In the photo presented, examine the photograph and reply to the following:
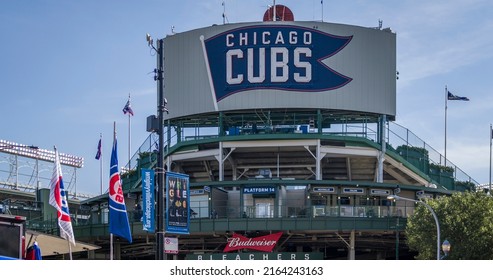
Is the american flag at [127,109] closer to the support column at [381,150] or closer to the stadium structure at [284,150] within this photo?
the stadium structure at [284,150]

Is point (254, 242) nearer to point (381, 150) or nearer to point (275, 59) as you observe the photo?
point (381, 150)

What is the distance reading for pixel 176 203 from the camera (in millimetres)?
40781

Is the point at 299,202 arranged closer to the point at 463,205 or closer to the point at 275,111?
the point at 275,111

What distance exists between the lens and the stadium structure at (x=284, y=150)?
89.4m

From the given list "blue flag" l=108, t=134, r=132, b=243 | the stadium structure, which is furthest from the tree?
"blue flag" l=108, t=134, r=132, b=243

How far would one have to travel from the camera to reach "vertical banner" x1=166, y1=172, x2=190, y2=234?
40.2 meters

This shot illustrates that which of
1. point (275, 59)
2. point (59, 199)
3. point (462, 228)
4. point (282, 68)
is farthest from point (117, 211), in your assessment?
point (282, 68)

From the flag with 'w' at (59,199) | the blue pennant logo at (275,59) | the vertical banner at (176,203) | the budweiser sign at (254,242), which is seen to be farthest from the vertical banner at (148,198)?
the blue pennant logo at (275,59)

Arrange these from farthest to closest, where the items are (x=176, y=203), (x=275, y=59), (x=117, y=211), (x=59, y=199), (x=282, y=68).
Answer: (x=282, y=68), (x=275, y=59), (x=59, y=199), (x=117, y=211), (x=176, y=203)

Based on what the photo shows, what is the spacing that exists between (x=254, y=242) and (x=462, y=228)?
19.3 meters

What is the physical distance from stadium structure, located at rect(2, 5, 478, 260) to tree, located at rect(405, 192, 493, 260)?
955 centimetres

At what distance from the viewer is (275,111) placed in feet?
325

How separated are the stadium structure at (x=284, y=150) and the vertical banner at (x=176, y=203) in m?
45.5
